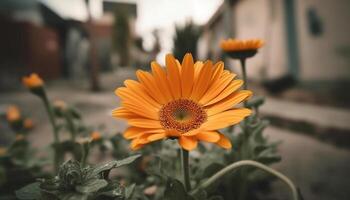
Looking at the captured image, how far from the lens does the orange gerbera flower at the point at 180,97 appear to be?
2.35ft

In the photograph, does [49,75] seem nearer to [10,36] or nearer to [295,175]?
[10,36]

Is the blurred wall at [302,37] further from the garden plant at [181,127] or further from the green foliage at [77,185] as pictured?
the green foliage at [77,185]

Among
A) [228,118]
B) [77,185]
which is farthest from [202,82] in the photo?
[77,185]

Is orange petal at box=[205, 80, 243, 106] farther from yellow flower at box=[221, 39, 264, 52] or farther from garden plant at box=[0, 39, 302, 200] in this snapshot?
yellow flower at box=[221, 39, 264, 52]

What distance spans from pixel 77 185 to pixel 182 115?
0.29m

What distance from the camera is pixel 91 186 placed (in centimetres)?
71

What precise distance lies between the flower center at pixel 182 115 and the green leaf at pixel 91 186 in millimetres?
181

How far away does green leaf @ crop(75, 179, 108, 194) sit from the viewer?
0.69m

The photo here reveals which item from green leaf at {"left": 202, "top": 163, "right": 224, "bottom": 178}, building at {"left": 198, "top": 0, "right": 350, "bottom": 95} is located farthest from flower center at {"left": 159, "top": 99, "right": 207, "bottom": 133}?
building at {"left": 198, "top": 0, "right": 350, "bottom": 95}

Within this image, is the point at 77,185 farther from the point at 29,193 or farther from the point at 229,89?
the point at 229,89

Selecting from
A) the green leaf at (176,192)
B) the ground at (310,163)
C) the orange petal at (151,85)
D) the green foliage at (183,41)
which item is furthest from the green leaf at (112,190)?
the green foliage at (183,41)

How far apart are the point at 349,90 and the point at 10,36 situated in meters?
9.08

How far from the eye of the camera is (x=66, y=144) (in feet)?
4.73

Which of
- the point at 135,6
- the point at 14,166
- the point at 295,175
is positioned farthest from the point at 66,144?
the point at 135,6
